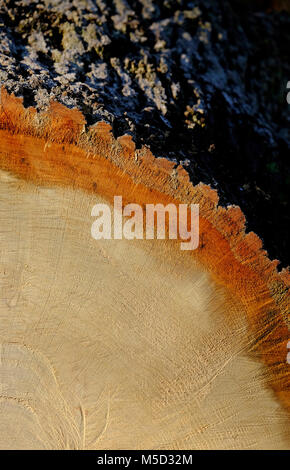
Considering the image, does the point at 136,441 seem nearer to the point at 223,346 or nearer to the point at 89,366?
the point at 89,366

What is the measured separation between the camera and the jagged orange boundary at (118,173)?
1.75 metres

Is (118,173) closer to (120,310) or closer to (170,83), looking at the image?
(120,310)

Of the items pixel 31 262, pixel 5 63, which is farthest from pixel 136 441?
pixel 5 63

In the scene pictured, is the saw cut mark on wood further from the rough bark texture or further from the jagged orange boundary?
the rough bark texture

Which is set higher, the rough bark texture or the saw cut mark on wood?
the rough bark texture

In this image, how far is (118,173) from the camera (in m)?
1.75

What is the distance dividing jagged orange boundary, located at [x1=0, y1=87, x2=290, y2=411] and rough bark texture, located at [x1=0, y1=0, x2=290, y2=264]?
11cm

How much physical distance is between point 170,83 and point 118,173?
35.0 inches

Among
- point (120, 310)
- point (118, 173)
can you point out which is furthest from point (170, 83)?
point (120, 310)

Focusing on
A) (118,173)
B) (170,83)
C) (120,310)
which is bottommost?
(120,310)

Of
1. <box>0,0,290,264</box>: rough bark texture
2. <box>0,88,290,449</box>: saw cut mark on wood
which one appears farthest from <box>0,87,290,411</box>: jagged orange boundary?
<box>0,0,290,264</box>: rough bark texture

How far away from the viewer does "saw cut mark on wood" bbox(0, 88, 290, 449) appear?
1.75 metres
